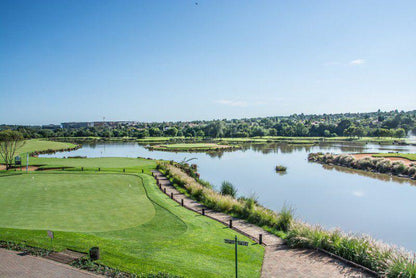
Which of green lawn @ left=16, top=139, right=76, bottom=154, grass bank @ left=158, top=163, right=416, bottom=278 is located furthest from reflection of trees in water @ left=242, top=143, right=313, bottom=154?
grass bank @ left=158, top=163, right=416, bottom=278

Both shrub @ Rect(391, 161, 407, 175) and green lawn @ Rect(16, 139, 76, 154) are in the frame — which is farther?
green lawn @ Rect(16, 139, 76, 154)

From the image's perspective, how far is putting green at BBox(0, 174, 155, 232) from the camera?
43.2 feet

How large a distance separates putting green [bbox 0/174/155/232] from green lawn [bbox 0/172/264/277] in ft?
0.11

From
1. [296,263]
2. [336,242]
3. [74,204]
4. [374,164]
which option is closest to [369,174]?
[374,164]

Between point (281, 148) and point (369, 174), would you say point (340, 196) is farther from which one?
point (281, 148)

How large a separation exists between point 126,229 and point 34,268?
Answer: 425 centimetres

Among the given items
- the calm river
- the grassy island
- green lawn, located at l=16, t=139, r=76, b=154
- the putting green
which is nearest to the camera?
the grassy island

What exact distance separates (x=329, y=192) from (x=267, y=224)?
574 inches

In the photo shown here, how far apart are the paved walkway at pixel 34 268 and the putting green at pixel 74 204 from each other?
2.82 m

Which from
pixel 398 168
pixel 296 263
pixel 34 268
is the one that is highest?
pixel 34 268

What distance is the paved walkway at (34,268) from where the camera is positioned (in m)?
8.53

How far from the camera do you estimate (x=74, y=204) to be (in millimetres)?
16344

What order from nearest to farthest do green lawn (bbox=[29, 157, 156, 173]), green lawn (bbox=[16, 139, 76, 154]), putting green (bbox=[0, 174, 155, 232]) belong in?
putting green (bbox=[0, 174, 155, 232])
green lawn (bbox=[29, 157, 156, 173])
green lawn (bbox=[16, 139, 76, 154])

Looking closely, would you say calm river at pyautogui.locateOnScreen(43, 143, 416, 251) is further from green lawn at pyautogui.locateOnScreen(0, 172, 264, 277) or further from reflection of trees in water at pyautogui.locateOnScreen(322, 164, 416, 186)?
green lawn at pyautogui.locateOnScreen(0, 172, 264, 277)
